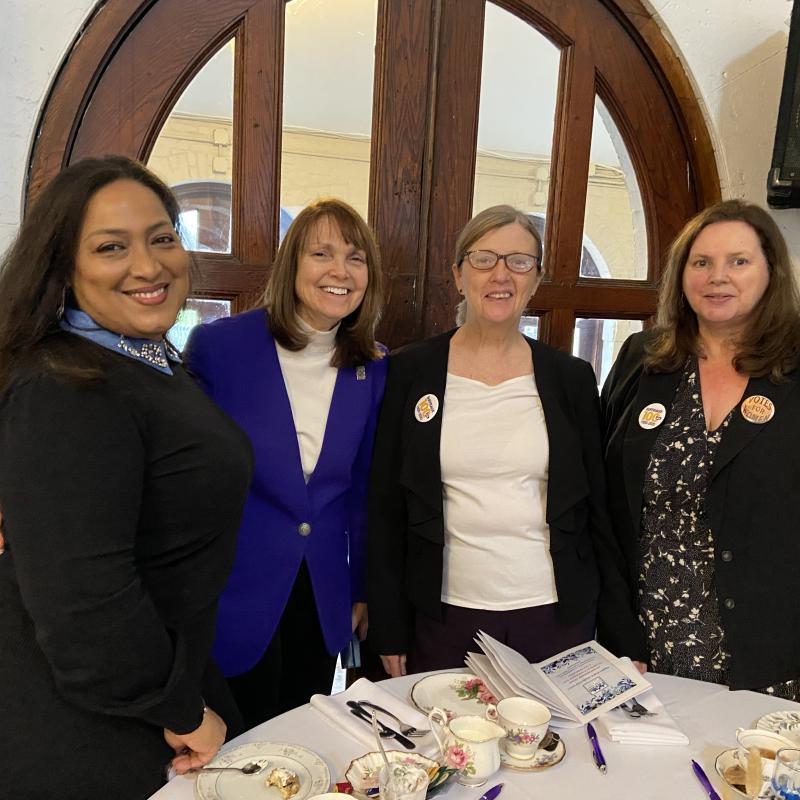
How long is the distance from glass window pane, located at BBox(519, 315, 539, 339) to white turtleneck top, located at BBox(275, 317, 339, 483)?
0.81 m

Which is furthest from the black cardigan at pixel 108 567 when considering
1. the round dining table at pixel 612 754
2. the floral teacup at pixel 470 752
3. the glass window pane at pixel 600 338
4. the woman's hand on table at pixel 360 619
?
the glass window pane at pixel 600 338

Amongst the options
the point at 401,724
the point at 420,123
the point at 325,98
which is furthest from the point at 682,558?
the point at 325,98

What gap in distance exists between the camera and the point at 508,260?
1.76 metres

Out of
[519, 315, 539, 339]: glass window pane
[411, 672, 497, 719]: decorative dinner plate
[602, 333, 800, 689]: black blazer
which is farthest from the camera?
[519, 315, 539, 339]: glass window pane

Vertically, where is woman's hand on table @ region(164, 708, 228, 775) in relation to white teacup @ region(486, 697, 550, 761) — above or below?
below

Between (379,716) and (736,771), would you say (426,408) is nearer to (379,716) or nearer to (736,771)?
(379,716)

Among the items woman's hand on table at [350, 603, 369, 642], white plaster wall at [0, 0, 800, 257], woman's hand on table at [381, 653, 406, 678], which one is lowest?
woman's hand on table at [381, 653, 406, 678]

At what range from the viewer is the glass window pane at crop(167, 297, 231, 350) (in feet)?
6.70

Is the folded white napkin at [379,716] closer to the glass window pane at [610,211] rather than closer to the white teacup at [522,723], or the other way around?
the white teacup at [522,723]

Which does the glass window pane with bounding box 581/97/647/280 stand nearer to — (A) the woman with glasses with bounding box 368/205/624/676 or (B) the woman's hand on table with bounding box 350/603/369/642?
(A) the woman with glasses with bounding box 368/205/624/676

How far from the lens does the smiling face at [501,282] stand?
5.74 ft

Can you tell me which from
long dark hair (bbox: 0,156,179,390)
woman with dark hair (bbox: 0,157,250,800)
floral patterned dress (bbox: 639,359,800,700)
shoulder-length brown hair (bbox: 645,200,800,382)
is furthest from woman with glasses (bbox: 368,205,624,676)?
long dark hair (bbox: 0,156,179,390)

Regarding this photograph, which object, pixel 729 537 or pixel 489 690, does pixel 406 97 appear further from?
pixel 489 690

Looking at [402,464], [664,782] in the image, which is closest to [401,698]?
[664,782]
